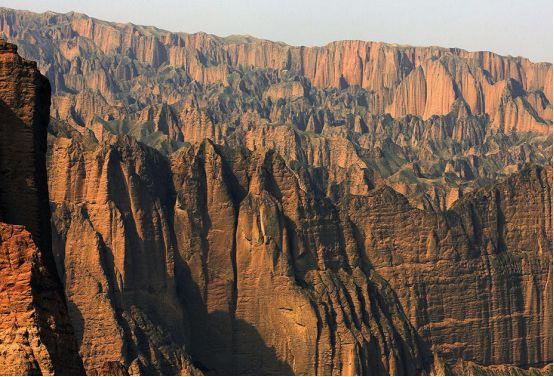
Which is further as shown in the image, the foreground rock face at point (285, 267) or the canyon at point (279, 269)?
the foreground rock face at point (285, 267)

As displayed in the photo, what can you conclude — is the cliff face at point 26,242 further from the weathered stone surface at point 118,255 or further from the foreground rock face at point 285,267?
the foreground rock face at point 285,267

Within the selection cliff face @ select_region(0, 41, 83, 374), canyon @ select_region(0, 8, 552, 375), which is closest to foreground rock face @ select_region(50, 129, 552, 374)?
canyon @ select_region(0, 8, 552, 375)

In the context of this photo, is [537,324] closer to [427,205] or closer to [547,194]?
[547,194]

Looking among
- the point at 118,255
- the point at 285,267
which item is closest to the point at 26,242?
the point at 118,255

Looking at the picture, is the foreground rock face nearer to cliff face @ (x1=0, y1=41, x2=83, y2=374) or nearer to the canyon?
the canyon

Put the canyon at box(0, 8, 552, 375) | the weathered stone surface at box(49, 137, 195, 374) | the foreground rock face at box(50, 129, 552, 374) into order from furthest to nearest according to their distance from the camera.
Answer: the foreground rock face at box(50, 129, 552, 374) → the canyon at box(0, 8, 552, 375) → the weathered stone surface at box(49, 137, 195, 374)

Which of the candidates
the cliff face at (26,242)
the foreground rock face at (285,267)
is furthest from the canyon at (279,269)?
the cliff face at (26,242)

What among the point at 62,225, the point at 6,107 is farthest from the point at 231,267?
the point at 6,107

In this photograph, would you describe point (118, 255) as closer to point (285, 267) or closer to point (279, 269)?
point (279, 269)
